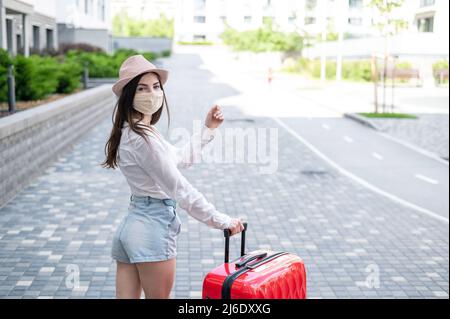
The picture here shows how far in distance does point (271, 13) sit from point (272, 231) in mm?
5103

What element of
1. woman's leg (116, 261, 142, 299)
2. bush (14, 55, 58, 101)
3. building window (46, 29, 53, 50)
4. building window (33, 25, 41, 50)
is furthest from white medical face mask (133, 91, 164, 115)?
building window (46, 29, 53, 50)

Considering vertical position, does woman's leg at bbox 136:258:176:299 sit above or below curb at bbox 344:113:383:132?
above

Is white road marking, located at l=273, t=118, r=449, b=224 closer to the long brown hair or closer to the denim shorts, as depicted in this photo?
the denim shorts

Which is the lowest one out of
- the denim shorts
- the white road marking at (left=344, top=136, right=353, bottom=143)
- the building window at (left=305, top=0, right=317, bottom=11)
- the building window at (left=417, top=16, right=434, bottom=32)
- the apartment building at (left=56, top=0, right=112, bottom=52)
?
the white road marking at (left=344, top=136, right=353, bottom=143)

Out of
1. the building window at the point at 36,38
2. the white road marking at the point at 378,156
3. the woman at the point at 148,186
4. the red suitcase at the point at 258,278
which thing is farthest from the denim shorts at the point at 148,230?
the building window at the point at 36,38

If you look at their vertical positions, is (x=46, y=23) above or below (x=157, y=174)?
above

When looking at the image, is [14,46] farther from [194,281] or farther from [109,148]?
[109,148]

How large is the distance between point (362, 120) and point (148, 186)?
61.9 ft

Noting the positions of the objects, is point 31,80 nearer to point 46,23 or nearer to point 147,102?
point 147,102

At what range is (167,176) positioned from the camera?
2.88m

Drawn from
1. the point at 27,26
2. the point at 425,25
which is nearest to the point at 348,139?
the point at 27,26

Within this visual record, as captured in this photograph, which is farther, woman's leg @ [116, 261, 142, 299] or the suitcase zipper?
woman's leg @ [116, 261, 142, 299]

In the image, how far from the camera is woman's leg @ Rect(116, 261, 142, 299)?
3.14 meters
